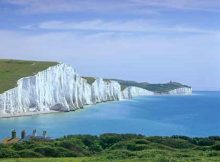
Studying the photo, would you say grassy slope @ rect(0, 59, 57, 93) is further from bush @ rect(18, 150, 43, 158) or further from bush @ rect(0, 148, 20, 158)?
bush @ rect(0, 148, 20, 158)

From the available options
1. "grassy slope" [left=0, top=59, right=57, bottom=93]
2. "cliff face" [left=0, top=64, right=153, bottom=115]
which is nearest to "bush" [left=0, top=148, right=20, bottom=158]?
"cliff face" [left=0, top=64, right=153, bottom=115]

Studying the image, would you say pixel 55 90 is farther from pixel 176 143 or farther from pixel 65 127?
pixel 176 143

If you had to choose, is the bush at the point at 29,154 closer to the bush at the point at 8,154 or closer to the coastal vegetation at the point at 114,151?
the coastal vegetation at the point at 114,151

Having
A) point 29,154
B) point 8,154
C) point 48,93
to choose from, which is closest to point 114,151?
point 29,154

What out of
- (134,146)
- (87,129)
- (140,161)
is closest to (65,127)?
(87,129)

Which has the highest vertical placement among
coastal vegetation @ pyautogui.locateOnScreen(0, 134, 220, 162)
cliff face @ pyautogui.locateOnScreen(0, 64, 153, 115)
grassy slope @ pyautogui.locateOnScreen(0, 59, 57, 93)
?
grassy slope @ pyautogui.locateOnScreen(0, 59, 57, 93)
